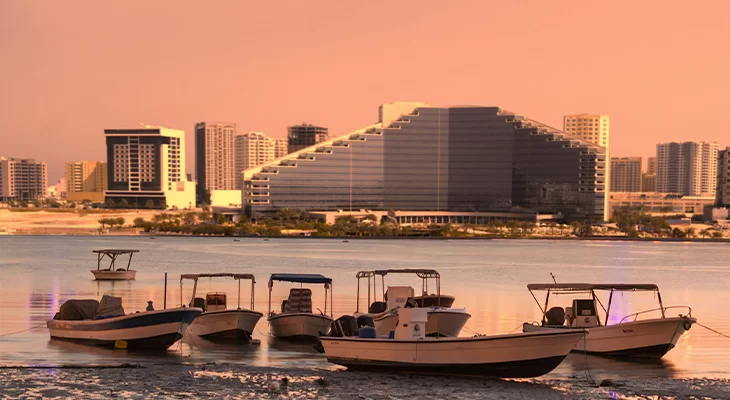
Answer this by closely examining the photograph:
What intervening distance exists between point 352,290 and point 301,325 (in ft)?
88.1

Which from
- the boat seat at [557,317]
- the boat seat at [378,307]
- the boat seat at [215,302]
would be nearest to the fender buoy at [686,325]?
the boat seat at [557,317]

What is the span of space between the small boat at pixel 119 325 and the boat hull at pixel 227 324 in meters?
2.76

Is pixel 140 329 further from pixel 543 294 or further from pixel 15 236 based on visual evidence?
pixel 15 236

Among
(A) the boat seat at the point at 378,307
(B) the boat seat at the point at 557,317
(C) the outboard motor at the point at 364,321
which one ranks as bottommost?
(A) the boat seat at the point at 378,307

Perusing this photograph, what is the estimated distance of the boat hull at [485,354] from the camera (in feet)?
79.4

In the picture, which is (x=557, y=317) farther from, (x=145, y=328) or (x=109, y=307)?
(x=109, y=307)

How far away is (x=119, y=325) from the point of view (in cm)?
3028

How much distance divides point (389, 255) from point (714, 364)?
3590 inches

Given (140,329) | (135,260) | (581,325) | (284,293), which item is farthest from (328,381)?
(135,260)

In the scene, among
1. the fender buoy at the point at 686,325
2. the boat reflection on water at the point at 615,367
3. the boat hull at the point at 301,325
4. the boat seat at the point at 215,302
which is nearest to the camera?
the boat reflection on water at the point at 615,367

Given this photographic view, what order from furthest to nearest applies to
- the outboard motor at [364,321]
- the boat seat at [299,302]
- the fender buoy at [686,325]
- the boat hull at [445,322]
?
the boat seat at [299,302] < the boat hull at [445,322] < the fender buoy at [686,325] < the outboard motor at [364,321]

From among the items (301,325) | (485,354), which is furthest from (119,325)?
(485,354)

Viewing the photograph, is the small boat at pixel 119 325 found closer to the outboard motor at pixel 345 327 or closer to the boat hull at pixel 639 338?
the outboard motor at pixel 345 327

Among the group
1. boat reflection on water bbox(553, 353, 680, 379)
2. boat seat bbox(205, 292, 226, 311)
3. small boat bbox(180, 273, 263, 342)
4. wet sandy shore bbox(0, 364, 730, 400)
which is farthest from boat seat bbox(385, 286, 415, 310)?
wet sandy shore bbox(0, 364, 730, 400)
